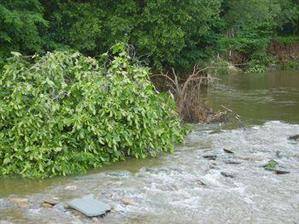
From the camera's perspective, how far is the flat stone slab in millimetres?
7312

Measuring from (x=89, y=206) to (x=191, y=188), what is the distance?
1.91m

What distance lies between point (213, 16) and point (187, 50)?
5.43 ft

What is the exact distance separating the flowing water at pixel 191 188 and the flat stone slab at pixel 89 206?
0.09m

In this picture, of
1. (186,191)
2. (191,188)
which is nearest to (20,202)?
(186,191)

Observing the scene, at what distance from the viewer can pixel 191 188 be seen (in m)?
8.70

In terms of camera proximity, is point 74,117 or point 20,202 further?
point 74,117

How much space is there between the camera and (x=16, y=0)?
1382 cm

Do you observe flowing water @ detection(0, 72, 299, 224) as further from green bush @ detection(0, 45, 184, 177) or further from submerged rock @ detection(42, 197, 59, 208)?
green bush @ detection(0, 45, 184, 177)

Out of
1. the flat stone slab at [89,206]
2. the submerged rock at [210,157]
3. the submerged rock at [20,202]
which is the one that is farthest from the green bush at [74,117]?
the flat stone slab at [89,206]

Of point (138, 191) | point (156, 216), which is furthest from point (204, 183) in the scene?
point (156, 216)

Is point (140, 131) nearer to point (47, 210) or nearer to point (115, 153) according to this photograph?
point (115, 153)

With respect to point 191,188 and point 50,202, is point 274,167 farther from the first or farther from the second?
point 50,202

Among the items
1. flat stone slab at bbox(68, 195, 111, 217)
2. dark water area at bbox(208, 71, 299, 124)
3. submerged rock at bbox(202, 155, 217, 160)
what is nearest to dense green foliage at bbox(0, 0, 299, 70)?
dark water area at bbox(208, 71, 299, 124)

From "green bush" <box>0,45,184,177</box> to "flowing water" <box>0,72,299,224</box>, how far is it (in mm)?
325
